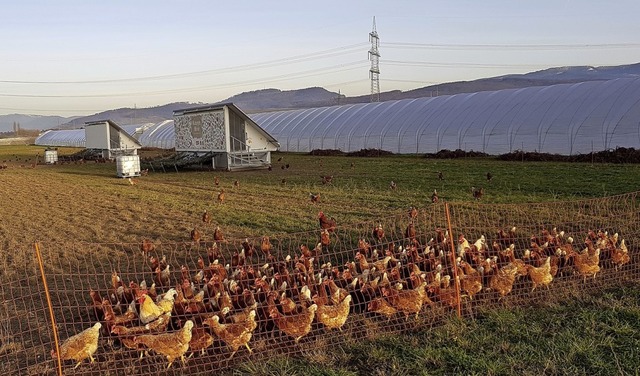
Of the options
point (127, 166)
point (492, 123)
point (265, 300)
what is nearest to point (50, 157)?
point (127, 166)

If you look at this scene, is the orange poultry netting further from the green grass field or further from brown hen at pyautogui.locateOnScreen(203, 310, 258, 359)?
the green grass field

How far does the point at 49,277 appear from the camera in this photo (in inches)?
340

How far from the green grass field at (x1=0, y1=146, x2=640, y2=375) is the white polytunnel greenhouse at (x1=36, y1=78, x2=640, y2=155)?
3.60 meters

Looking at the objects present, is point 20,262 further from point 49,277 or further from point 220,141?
point 220,141

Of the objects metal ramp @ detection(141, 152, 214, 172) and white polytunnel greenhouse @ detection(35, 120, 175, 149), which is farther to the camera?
white polytunnel greenhouse @ detection(35, 120, 175, 149)

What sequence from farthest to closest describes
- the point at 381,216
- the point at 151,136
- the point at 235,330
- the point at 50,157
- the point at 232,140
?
the point at 151,136 < the point at 50,157 < the point at 232,140 < the point at 381,216 < the point at 235,330

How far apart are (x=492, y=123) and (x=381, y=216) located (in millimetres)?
20393

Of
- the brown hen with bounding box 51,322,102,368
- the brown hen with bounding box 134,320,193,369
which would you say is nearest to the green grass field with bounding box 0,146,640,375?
the brown hen with bounding box 134,320,193,369

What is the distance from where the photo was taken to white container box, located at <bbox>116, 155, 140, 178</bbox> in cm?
2603

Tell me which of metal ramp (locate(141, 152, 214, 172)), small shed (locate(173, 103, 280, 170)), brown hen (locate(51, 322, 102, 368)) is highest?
small shed (locate(173, 103, 280, 170))

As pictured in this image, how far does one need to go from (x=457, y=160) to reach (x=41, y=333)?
2455cm

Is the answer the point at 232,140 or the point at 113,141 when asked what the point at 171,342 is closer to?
the point at 232,140

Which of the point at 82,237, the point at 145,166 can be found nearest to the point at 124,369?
the point at 82,237

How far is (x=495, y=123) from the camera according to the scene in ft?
101
